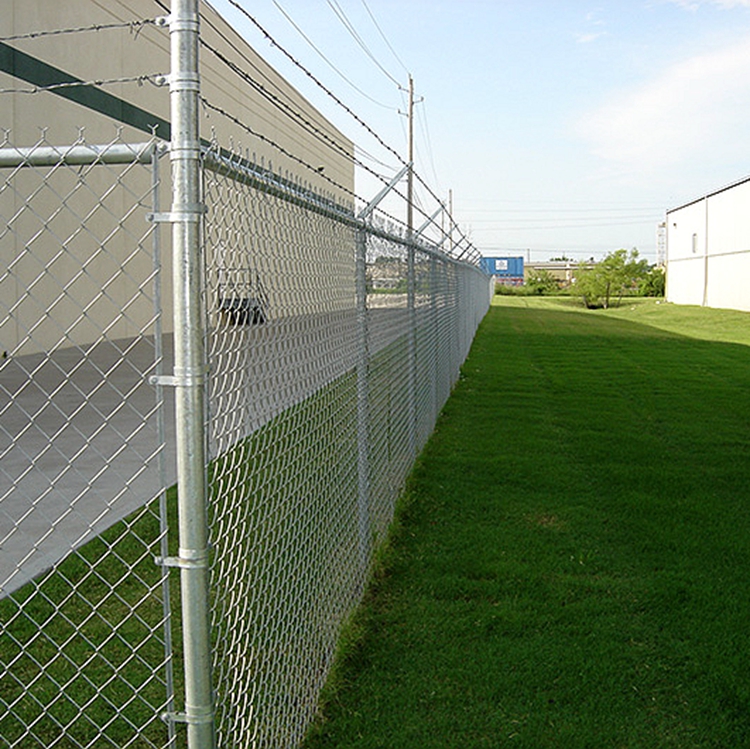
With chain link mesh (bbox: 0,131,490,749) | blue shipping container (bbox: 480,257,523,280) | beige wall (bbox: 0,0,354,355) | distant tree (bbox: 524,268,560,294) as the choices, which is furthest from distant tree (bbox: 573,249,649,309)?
chain link mesh (bbox: 0,131,490,749)

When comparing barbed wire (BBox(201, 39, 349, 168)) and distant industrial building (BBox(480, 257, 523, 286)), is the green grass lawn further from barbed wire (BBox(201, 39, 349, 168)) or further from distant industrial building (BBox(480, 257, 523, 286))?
distant industrial building (BBox(480, 257, 523, 286))

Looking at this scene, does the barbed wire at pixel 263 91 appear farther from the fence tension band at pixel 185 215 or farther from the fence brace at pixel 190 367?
the fence tension band at pixel 185 215

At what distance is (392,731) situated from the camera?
335 cm

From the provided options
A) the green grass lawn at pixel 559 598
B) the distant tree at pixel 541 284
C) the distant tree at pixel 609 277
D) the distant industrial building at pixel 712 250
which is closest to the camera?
the green grass lawn at pixel 559 598

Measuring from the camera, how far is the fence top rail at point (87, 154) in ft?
6.85

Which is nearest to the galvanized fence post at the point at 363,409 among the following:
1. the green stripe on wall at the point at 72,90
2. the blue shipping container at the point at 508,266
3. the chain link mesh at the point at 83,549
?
the chain link mesh at the point at 83,549

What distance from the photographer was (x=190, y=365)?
2000 mm

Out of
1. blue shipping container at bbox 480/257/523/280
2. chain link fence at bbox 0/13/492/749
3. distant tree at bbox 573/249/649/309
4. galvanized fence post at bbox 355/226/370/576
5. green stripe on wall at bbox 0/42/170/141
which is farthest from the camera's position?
blue shipping container at bbox 480/257/523/280

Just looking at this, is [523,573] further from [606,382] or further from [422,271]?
[606,382]

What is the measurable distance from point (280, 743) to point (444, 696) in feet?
2.89

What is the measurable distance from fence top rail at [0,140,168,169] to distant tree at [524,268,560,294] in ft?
261

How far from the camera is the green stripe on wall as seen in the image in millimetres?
14672

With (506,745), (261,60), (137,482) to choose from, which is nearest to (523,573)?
(506,745)

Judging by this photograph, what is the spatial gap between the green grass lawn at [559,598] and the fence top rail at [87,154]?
7.36ft
